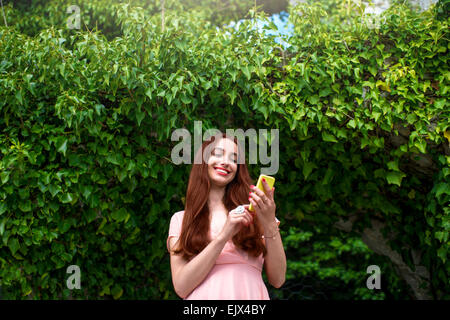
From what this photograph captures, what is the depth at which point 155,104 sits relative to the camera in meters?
2.78

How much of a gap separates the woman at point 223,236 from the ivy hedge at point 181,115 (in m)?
0.87

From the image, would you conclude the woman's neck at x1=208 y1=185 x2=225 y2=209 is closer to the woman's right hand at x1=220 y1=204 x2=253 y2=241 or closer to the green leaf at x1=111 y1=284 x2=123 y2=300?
the woman's right hand at x1=220 y1=204 x2=253 y2=241

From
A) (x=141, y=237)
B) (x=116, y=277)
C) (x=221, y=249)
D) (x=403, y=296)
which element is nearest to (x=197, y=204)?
(x=221, y=249)

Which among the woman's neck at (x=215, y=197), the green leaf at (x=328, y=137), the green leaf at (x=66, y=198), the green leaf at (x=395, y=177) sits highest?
the green leaf at (x=328, y=137)

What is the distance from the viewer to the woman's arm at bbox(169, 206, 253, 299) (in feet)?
5.51

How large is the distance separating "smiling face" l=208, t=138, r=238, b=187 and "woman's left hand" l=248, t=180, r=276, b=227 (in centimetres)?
28

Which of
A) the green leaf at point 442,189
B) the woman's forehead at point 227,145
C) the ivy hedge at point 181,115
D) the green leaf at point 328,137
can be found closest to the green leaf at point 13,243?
the ivy hedge at point 181,115

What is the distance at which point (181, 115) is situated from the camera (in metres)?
2.96

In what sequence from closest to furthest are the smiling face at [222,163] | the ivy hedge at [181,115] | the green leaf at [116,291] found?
the smiling face at [222,163] → the ivy hedge at [181,115] → the green leaf at [116,291]

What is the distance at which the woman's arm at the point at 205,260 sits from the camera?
1681 mm

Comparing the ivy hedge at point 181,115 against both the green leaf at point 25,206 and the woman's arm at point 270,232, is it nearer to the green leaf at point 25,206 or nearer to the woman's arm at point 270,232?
the green leaf at point 25,206

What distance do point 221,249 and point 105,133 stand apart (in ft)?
4.92

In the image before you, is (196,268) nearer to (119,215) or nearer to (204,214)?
(204,214)

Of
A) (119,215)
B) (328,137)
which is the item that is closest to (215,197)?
(328,137)
